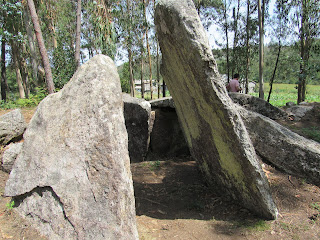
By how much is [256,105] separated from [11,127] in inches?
225

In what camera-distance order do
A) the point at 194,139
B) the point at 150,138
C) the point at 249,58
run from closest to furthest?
the point at 194,139
the point at 150,138
the point at 249,58

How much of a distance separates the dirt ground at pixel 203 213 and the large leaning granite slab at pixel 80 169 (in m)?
0.25

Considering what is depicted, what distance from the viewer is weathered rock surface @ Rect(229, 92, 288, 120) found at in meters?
6.50

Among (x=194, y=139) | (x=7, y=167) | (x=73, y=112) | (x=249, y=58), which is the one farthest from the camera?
(x=249, y=58)

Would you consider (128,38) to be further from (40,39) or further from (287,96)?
(287,96)

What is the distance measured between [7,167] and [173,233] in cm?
264

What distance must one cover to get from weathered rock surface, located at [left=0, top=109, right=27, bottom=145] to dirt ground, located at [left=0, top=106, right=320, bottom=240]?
0.88 metres

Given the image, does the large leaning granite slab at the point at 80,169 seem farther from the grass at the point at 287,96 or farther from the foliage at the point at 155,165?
the grass at the point at 287,96

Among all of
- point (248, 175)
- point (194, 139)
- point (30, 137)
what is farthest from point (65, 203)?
point (194, 139)

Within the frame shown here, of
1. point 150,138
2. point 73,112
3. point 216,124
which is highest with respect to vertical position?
point 73,112

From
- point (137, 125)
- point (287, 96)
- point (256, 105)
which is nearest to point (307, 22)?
point (256, 105)

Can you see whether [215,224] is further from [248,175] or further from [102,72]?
[102,72]

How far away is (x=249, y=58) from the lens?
16.5 metres

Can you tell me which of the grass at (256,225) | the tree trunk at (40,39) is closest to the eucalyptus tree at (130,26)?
the tree trunk at (40,39)
